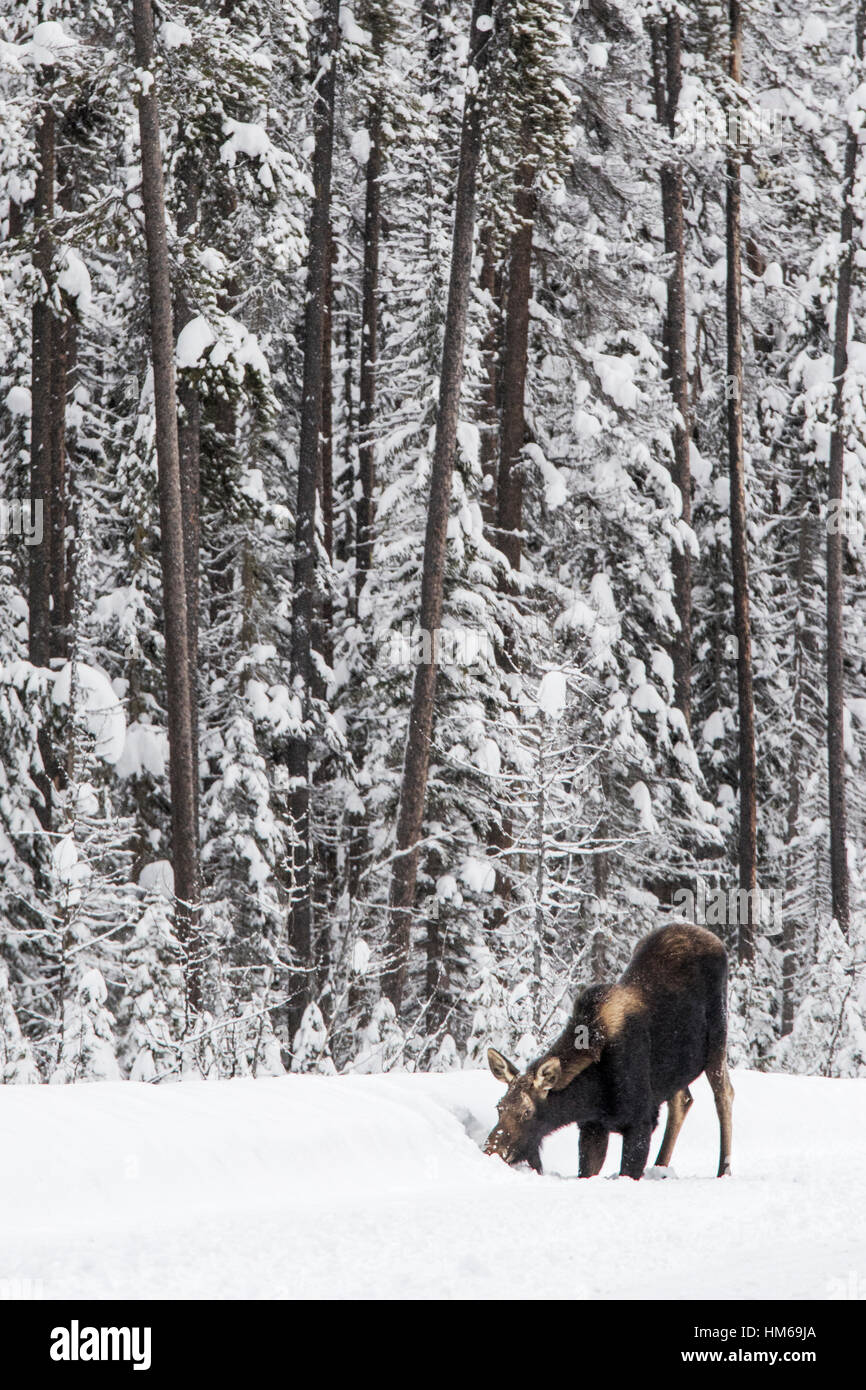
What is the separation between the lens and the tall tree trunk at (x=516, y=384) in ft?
78.4

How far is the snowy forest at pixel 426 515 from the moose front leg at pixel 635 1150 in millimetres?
5425

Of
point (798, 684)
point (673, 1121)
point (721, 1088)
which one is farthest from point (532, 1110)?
point (798, 684)

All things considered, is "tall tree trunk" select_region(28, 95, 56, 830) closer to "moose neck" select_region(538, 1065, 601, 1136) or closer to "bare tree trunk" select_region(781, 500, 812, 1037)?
"moose neck" select_region(538, 1065, 601, 1136)

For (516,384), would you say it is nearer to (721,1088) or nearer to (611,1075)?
(721,1088)

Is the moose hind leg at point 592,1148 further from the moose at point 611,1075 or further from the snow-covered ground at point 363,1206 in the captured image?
the snow-covered ground at point 363,1206

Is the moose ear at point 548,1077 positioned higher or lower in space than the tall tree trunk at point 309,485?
lower

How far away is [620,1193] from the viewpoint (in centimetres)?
651

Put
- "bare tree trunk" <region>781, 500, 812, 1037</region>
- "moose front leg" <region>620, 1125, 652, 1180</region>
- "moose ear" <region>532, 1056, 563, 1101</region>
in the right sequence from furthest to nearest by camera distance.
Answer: "bare tree trunk" <region>781, 500, 812, 1037</region>
"moose front leg" <region>620, 1125, 652, 1180</region>
"moose ear" <region>532, 1056, 563, 1101</region>

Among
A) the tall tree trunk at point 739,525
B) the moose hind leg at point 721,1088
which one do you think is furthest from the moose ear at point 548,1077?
the tall tree trunk at point 739,525

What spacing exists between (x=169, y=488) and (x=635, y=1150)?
36.6ft

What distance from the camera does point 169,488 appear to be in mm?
16625

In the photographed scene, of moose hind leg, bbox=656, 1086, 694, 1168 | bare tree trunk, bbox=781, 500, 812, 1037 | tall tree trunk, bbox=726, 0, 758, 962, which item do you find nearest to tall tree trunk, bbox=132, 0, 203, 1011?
moose hind leg, bbox=656, 1086, 694, 1168

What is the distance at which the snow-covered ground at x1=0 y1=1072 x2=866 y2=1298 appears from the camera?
14.4 feet
